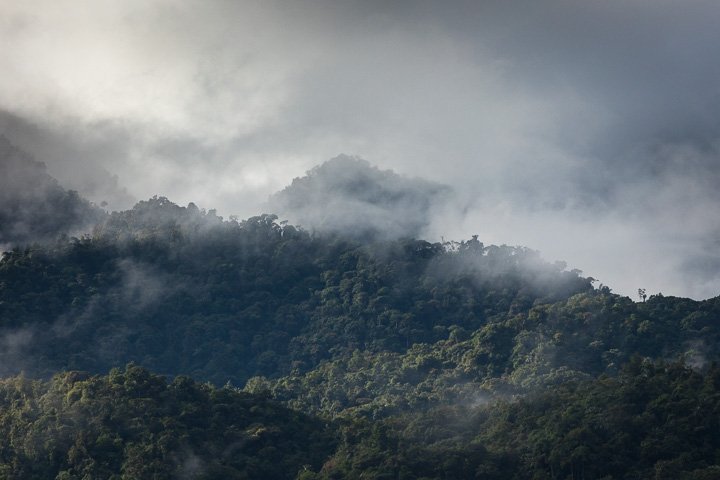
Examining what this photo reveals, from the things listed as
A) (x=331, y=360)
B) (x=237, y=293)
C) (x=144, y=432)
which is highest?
(x=237, y=293)

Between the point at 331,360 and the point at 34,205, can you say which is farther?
the point at 34,205

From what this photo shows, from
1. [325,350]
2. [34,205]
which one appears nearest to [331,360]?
[325,350]

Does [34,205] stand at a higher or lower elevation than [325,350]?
higher

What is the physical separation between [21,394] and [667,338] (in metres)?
35.9

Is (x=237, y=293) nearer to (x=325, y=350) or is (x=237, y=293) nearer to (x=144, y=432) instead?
(x=325, y=350)

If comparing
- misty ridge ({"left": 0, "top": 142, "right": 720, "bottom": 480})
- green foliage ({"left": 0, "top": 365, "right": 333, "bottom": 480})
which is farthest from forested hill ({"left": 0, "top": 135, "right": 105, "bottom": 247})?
green foliage ({"left": 0, "top": 365, "right": 333, "bottom": 480})

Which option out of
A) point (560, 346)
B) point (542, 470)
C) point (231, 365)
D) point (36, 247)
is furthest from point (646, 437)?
point (36, 247)

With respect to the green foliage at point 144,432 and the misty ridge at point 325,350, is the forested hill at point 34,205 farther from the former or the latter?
the green foliage at point 144,432

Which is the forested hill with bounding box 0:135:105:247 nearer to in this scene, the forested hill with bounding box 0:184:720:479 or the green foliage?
the forested hill with bounding box 0:184:720:479

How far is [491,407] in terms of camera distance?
83.2 meters

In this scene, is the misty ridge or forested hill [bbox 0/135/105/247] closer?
the misty ridge

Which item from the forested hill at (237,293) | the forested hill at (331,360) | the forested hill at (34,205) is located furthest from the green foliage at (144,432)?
the forested hill at (34,205)

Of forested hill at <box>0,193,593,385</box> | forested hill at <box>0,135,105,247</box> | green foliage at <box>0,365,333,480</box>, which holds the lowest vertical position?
green foliage at <box>0,365,333,480</box>

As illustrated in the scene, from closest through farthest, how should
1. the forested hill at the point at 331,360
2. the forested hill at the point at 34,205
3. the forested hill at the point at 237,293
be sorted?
the forested hill at the point at 331,360, the forested hill at the point at 237,293, the forested hill at the point at 34,205
